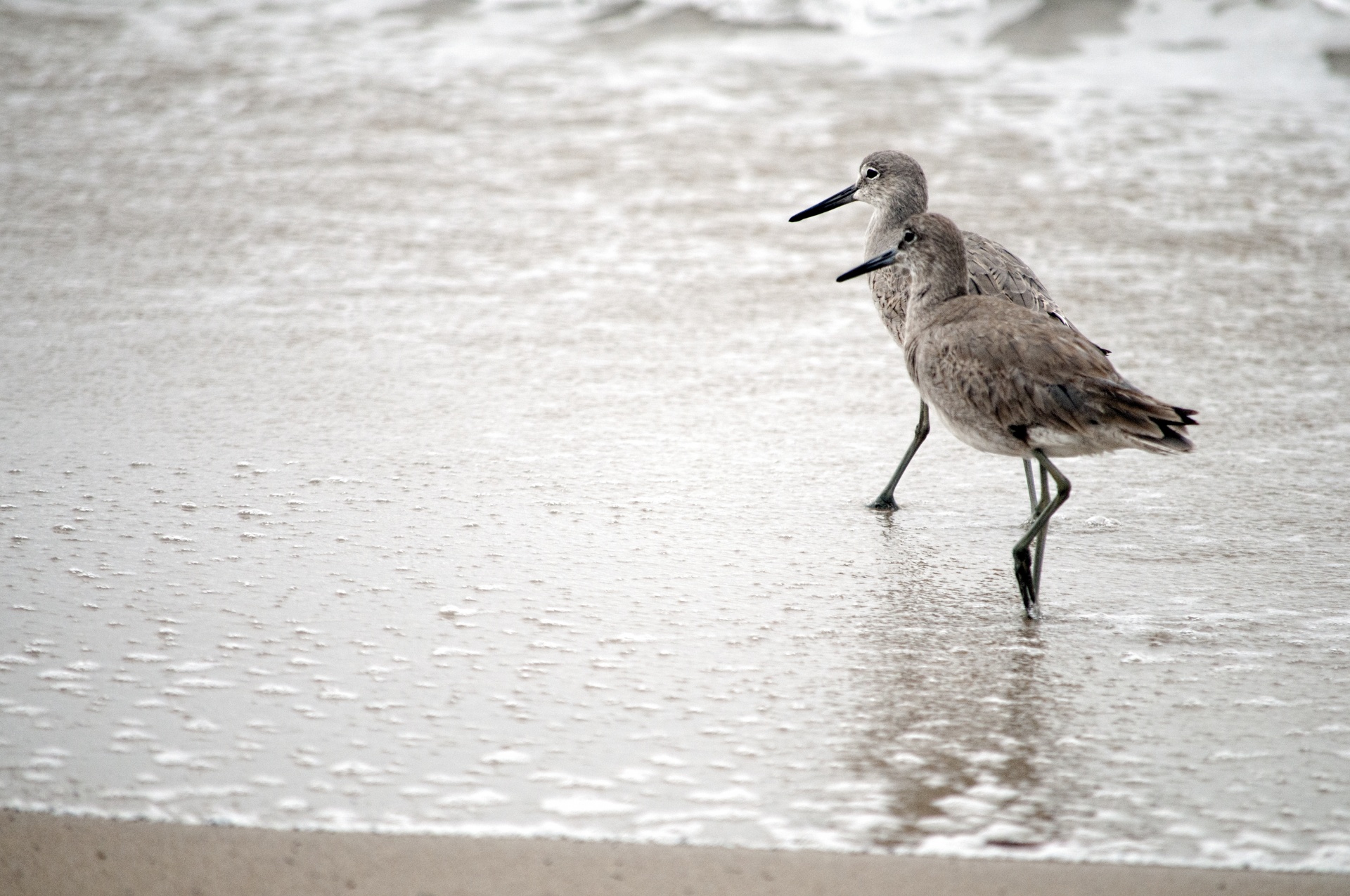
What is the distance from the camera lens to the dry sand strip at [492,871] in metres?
2.10

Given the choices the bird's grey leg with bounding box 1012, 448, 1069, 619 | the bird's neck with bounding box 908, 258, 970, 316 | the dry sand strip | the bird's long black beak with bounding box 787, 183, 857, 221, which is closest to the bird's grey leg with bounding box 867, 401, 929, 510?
the bird's neck with bounding box 908, 258, 970, 316

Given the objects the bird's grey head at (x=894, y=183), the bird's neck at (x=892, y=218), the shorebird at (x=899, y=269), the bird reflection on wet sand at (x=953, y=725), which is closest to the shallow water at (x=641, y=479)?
the bird reflection on wet sand at (x=953, y=725)

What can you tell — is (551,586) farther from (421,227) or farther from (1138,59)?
(1138,59)

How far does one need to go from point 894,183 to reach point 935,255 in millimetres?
953

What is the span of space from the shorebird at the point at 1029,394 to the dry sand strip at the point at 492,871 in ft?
3.11

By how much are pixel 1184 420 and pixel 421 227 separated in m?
3.59

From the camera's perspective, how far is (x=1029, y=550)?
3.01m

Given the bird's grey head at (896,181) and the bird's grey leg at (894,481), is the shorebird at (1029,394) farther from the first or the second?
the bird's grey head at (896,181)

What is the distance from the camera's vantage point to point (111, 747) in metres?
2.40

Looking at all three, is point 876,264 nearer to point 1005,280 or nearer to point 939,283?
point 939,283

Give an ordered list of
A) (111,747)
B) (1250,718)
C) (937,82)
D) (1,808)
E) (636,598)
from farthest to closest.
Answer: (937,82), (636,598), (1250,718), (111,747), (1,808)

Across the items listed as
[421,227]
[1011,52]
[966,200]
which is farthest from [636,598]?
[1011,52]

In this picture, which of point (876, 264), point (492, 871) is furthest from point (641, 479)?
point (492, 871)

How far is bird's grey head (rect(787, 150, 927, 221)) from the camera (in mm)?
4301
